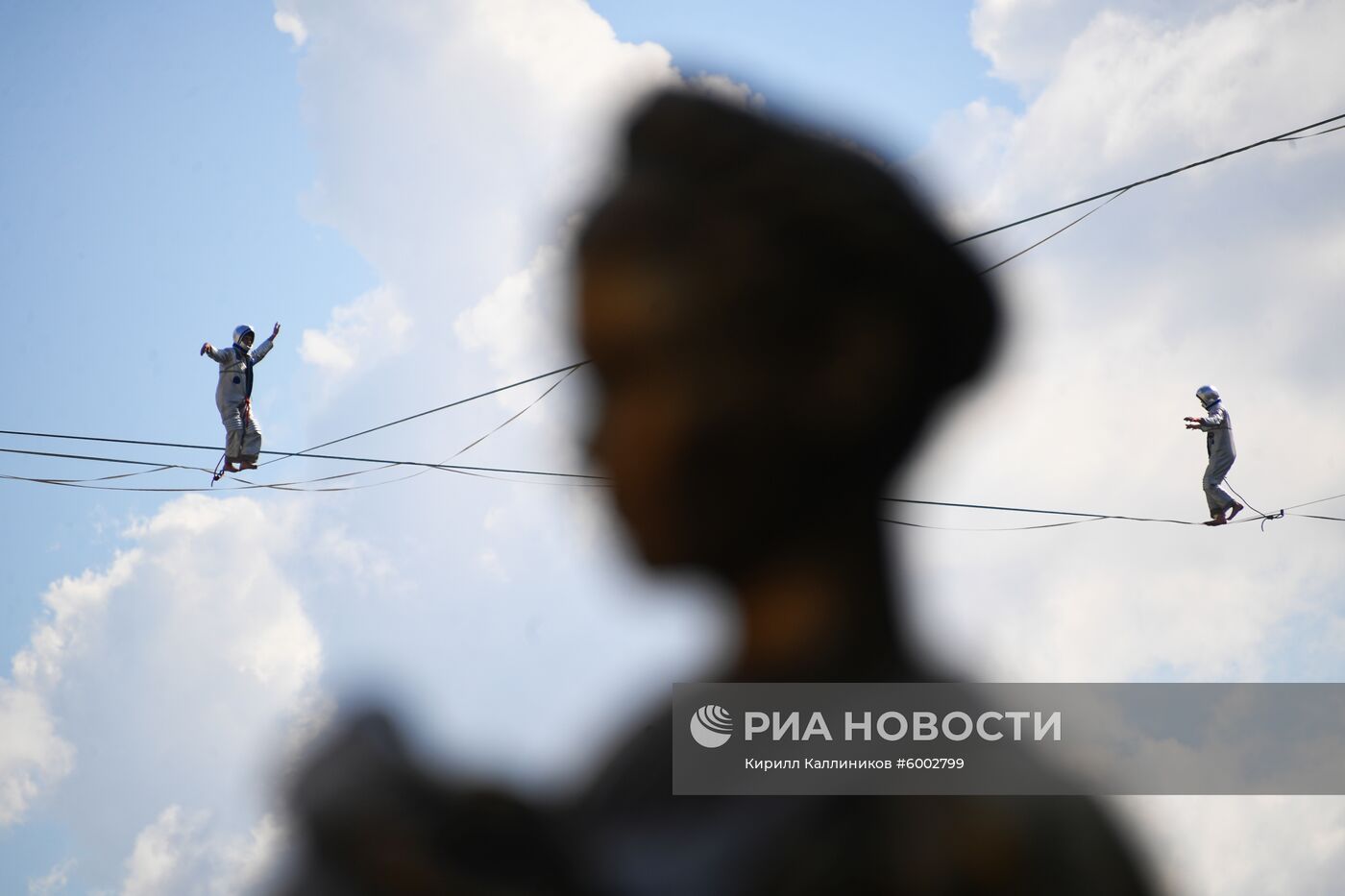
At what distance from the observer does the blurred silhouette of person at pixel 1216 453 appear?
7.15 meters

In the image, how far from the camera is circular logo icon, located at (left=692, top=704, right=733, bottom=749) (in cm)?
58

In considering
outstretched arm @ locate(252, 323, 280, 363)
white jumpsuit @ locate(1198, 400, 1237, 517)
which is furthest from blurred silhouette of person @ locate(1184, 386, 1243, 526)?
outstretched arm @ locate(252, 323, 280, 363)

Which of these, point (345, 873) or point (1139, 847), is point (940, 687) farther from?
point (345, 873)

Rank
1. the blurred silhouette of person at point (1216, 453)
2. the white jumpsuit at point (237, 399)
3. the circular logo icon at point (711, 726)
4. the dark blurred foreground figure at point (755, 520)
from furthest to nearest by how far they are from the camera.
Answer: the blurred silhouette of person at point (1216, 453) < the white jumpsuit at point (237, 399) < the circular logo icon at point (711, 726) < the dark blurred foreground figure at point (755, 520)

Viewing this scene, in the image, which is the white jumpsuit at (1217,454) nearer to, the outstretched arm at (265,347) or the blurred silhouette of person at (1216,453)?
the blurred silhouette of person at (1216,453)

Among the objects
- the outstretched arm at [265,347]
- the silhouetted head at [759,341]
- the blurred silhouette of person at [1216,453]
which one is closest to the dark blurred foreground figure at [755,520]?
the silhouetted head at [759,341]

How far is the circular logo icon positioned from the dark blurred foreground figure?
2 cm

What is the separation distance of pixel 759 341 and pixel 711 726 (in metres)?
0.20

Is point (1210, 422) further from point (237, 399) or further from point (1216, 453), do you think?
point (237, 399)

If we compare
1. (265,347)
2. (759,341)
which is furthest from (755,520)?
(265,347)

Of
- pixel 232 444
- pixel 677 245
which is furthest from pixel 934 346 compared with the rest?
pixel 232 444

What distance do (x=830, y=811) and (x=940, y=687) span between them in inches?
3.6

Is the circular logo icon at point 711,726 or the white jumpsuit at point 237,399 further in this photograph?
the white jumpsuit at point 237,399

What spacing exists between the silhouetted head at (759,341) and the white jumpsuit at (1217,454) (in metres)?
7.09
